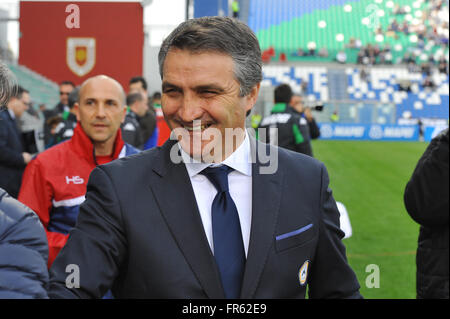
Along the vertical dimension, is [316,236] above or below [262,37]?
below

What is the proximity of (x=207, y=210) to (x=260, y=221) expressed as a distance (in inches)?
5.3

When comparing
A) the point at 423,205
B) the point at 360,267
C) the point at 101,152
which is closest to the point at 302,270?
the point at 423,205

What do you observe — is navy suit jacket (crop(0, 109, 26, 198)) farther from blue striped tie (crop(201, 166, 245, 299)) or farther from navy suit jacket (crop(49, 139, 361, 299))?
blue striped tie (crop(201, 166, 245, 299))

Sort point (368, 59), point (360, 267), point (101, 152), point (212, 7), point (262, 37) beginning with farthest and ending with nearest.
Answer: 1. point (262, 37)
2. point (368, 59)
3. point (360, 267)
4. point (212, 7)
5. point (101, 152)

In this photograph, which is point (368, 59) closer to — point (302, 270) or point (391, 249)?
point (391, 249)

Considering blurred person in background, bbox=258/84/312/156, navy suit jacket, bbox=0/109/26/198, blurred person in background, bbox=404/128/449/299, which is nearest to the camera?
blurred person in background, bbox=404/128/449/299

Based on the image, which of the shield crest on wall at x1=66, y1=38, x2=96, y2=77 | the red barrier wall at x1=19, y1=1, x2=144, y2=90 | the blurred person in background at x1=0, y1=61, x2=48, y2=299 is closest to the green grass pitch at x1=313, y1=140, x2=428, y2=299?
the blurred person in background at x1=0, y1=61, x2=48, y2=299

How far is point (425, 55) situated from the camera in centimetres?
3181

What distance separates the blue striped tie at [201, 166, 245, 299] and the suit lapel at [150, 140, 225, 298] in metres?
0.03

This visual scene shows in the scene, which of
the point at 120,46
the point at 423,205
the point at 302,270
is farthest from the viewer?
the point at 120,46

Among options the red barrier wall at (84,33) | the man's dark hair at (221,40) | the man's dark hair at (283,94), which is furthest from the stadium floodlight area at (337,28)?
the man's dark hair at (221,40)

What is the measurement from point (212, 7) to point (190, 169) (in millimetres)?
2867

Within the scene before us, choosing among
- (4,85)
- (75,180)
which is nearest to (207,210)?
(4,85)

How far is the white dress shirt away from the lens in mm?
1255
